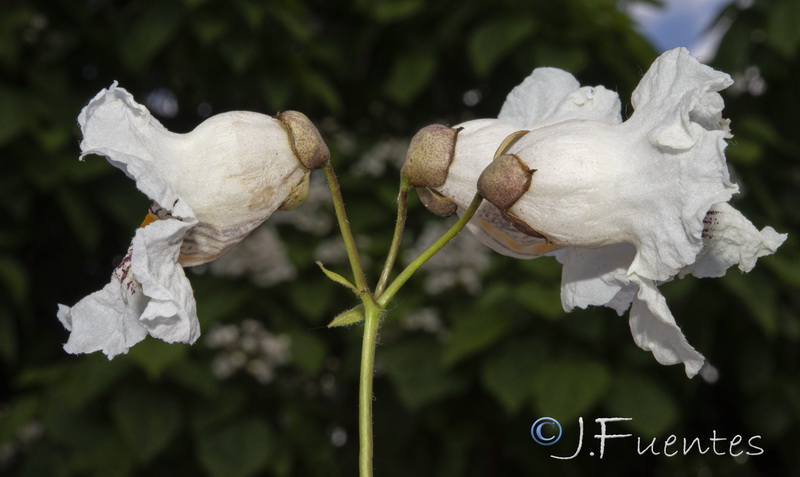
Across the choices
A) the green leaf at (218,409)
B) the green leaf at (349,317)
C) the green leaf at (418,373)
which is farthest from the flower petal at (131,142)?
the green leaf at (218,409)

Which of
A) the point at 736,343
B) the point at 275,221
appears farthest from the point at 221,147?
the point at 736,343

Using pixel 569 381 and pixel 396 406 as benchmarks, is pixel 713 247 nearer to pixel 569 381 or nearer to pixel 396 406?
pixel 569 381

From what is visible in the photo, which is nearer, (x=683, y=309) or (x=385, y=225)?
(x=683, y=309)

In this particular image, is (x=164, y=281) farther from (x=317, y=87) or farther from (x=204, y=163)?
(x=317, y=87)

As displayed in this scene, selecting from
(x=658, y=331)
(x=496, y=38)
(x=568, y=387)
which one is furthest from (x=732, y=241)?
(x=496, y=38)

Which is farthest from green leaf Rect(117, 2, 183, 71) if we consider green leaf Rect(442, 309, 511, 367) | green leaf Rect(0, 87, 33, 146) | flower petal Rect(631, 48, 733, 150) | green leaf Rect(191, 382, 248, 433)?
flower petal Rect(631, 48, 733, 150)

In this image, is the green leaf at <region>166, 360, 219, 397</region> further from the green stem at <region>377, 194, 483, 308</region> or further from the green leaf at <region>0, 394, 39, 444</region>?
the green stem at <region>377, 194, 483, 308</region>
